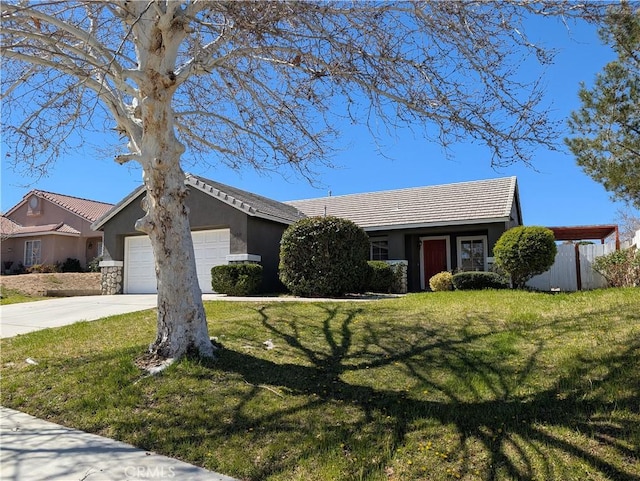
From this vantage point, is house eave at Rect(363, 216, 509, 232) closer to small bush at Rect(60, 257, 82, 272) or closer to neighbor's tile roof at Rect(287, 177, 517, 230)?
neighbor's tile roof at Rect(287, 177, 517, 230)

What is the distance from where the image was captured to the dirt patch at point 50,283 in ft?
59.6

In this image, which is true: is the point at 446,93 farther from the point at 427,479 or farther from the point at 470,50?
the point at 427,479

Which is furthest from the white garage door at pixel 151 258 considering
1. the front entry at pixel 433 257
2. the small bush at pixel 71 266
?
the small bush at pixel 71 266

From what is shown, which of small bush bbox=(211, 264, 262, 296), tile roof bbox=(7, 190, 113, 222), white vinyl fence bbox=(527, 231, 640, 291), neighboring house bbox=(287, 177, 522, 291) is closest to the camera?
small bush bbox=(211, 264, 262, 296)

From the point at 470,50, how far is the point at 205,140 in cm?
574

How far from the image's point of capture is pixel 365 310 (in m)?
9.53

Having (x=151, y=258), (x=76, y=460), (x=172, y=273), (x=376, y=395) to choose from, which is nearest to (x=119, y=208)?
(x=151, y=258)

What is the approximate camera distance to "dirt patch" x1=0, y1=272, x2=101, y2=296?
18172mm

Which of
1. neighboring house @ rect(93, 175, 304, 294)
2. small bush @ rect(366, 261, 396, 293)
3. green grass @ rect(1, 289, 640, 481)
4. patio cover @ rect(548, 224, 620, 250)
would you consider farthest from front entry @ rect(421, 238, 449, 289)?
green grass @ rect(1, 289, 640, 481)

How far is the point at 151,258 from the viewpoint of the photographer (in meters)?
17.4

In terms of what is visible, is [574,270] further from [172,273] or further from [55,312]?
[55,312]

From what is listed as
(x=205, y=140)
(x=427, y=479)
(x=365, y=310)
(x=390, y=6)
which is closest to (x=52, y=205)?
(x=205, y=140)

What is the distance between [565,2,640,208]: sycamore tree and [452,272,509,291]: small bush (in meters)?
3.79

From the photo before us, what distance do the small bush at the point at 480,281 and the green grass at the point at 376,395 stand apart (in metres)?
5.25
